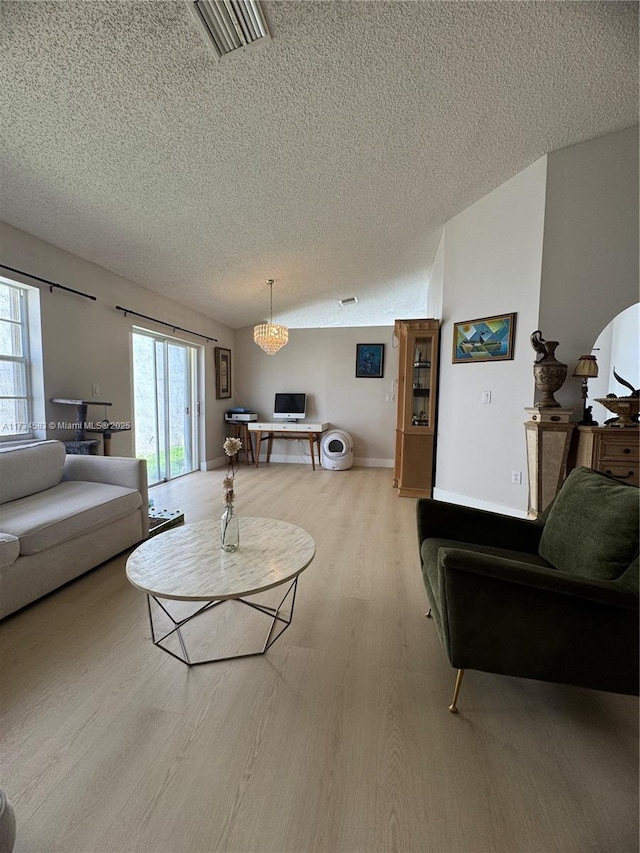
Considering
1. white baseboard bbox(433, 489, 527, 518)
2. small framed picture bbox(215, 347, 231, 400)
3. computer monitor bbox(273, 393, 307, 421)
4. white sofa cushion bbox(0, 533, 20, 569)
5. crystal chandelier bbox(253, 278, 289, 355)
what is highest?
crystal chandelier bbox(253, 278, 289, 355)

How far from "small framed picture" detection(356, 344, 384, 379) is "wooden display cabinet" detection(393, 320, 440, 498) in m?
1.62

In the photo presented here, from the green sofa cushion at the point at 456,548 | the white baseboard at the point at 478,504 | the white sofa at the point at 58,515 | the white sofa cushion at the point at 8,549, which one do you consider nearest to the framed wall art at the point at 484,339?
the white baseboard at the point at 478,504

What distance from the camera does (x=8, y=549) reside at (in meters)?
1.70

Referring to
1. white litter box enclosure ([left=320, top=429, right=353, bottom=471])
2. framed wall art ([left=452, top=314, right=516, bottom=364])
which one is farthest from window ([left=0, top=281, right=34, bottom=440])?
framed wall art ([left=452, top=314, right=516, bottom=364])

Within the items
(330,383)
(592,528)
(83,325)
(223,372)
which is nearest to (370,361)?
(330,383)

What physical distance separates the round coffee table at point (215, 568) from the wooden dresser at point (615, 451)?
2.16 metres

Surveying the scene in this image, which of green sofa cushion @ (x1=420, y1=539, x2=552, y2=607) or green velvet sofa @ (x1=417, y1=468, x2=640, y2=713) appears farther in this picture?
green sofa cushion @ (x1=420, y1=539, x2=552, y2=607)

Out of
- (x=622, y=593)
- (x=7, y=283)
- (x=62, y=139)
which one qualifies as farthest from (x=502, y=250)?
(x=7, y=283)

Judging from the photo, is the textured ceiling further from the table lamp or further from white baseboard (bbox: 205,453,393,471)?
white baseboard (bbox: 205,453,393,471)

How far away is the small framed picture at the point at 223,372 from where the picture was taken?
18.7ft

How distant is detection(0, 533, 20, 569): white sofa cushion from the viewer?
168cm

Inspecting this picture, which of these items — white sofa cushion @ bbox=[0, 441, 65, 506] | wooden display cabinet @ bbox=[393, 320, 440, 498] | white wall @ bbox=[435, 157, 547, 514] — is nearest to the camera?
white sofa cushion @ bbox=[0, 441, 65, 506]

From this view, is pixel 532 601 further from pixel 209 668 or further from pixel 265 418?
pixel 265 418

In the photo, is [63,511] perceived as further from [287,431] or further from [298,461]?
[298,461]
